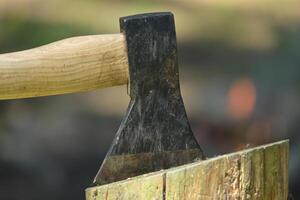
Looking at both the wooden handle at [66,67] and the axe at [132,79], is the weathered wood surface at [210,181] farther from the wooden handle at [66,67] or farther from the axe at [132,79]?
the wooden handle at [66,67]

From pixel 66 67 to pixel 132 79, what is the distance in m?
0.15

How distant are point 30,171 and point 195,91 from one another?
107 centimetres

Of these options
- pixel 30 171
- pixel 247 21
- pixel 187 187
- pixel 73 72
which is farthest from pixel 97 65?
pixel 247 21

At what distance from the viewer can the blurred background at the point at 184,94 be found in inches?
189

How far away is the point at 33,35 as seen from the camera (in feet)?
16.7

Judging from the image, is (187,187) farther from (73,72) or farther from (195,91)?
(195,91)

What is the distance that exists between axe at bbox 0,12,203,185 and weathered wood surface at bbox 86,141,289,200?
0.07 m

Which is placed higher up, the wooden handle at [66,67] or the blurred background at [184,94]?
the wooden handle at [66,67]

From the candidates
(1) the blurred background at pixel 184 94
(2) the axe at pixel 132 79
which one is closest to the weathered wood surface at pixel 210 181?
(2) the axe at pixel 132 79

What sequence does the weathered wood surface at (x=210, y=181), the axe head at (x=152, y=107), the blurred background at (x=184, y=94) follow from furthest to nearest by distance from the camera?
the blurred background at (x=184, y=94)
the axe head at (x=152, y=107)
the weathered wood surface at (x=210, y=181)

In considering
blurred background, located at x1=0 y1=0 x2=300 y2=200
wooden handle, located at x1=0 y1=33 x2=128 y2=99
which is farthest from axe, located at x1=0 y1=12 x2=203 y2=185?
blurred background, located at x1=0 y1=0 x2=300 y2=200

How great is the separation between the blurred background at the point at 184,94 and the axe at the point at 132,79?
2.78 m

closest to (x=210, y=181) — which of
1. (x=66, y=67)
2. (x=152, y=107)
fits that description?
(x=152, y=107)

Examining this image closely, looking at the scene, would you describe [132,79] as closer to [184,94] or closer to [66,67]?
[66,67]
